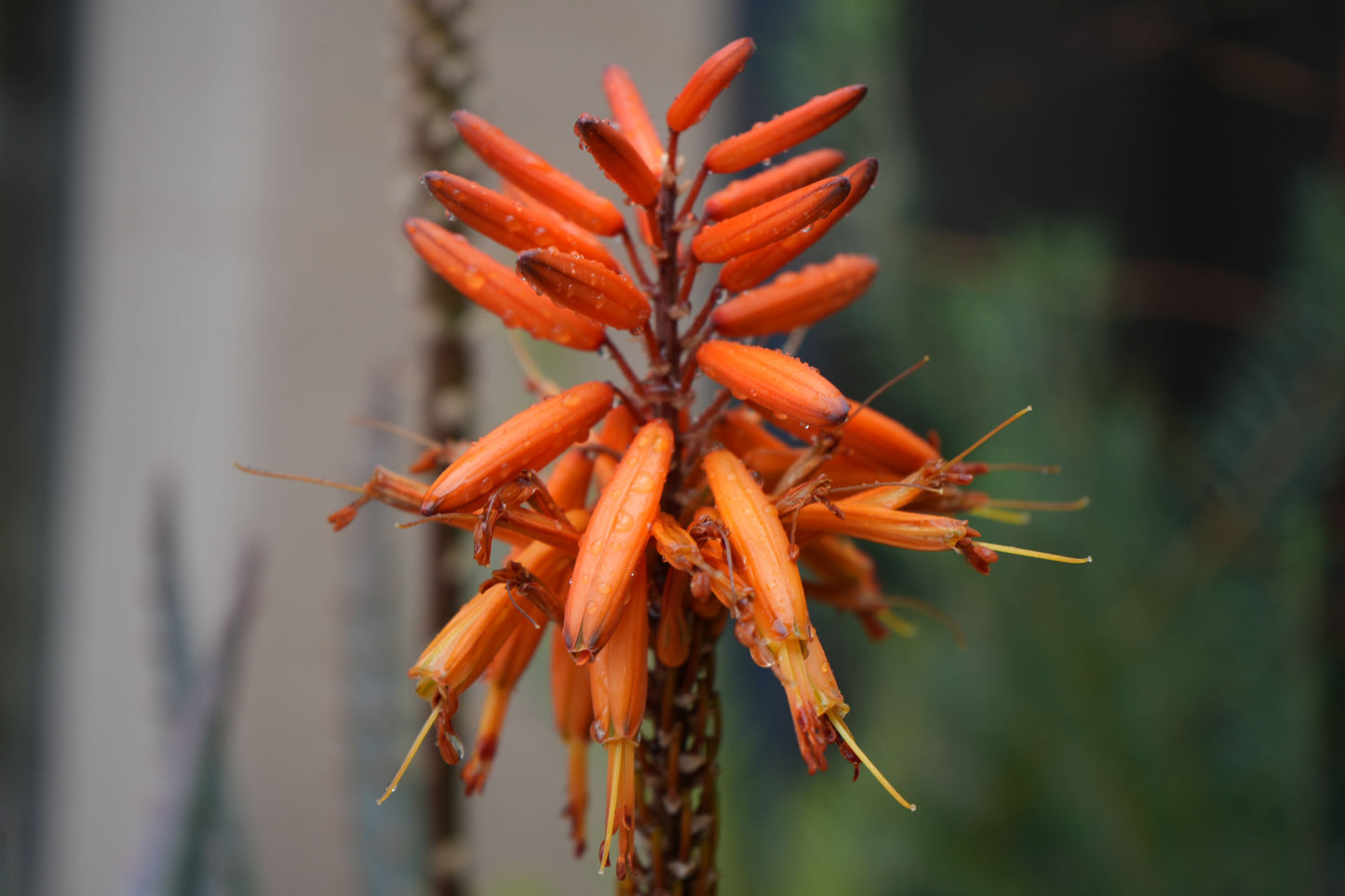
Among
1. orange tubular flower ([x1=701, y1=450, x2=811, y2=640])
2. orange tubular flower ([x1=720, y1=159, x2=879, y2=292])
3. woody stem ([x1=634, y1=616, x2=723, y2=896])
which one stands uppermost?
orange tubular flower ([x1=720, y1=159, x2=879, y2=292])

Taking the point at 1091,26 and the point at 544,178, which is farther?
the point at 1091,26

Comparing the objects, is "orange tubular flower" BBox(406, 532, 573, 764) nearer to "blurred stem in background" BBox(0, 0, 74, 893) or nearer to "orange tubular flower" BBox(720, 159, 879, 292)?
"orange tubular flower" BBox(720, 159, 879, 292)

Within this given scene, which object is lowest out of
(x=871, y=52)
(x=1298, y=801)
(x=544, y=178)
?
(x=1298, y=801)

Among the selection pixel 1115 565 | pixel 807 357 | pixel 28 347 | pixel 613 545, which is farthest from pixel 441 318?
pixel 28 347

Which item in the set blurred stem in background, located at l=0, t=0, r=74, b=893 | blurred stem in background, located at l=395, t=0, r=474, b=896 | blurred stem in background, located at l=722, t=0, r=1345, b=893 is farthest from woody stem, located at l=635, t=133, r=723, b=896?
blurred stem in background, located at l=0, t=0, r=74, b=893

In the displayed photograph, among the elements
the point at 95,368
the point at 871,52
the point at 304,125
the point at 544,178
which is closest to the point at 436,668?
the point at 544,178

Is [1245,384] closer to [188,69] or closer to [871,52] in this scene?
[871,52]
